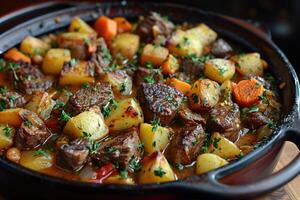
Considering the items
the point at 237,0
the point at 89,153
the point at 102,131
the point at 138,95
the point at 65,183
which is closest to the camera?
the point at 65,183

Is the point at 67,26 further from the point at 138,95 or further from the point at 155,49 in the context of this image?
the point at 138,95

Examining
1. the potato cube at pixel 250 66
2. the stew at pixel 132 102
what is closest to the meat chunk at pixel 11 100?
the stew at pixel 132 102

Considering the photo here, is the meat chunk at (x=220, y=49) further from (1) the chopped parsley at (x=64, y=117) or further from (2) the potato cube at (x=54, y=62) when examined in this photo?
Result: (1) the chopped parsley at (x=64, y=117)

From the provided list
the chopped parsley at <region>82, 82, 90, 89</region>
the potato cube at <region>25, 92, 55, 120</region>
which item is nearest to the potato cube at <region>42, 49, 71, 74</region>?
the chopped parsley at <region>82, 82, 90, 89</region>

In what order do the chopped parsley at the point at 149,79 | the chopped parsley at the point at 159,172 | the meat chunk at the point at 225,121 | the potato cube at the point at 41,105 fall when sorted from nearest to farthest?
the chopped parsley at the point at 159,172 → the meat chunk at the point at 225,121 → the potato cube at the point at 41,105 → the chopped parsley at the point at 149,79

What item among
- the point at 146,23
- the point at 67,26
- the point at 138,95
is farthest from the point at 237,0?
the point at 138,95

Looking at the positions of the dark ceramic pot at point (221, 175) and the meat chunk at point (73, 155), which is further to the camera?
the meat chunk at point (73, 155)
